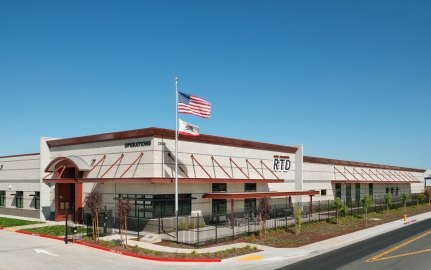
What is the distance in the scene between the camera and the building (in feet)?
111

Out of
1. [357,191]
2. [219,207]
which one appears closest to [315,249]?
[219,207]

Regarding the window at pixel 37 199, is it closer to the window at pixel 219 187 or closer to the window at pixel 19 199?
the window at pixel 19 199

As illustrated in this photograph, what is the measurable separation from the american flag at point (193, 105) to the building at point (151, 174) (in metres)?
3.78

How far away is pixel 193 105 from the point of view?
31.1 m

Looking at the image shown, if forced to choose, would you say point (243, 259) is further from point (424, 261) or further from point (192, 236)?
point (424, 261)

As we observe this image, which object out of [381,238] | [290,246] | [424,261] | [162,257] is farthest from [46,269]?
[381,238]

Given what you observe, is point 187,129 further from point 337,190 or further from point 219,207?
point 337,190

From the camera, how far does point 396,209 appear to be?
60.8 m

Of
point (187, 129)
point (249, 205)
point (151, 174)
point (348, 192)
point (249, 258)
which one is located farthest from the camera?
point (348, 192)

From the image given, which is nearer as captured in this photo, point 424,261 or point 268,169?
point 424,261

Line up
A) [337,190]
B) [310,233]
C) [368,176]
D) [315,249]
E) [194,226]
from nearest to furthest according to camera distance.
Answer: [315,249] → [310,233] → [194,226] → [337,190] → [368,176]

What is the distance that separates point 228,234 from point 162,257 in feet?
29.6

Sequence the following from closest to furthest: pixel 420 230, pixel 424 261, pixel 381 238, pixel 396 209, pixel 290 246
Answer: pixel 424 261 → pixel 290 246 → pixel 381 238 → pixel 420 230 → pixel 396 209

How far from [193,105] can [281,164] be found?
21.3 meters
